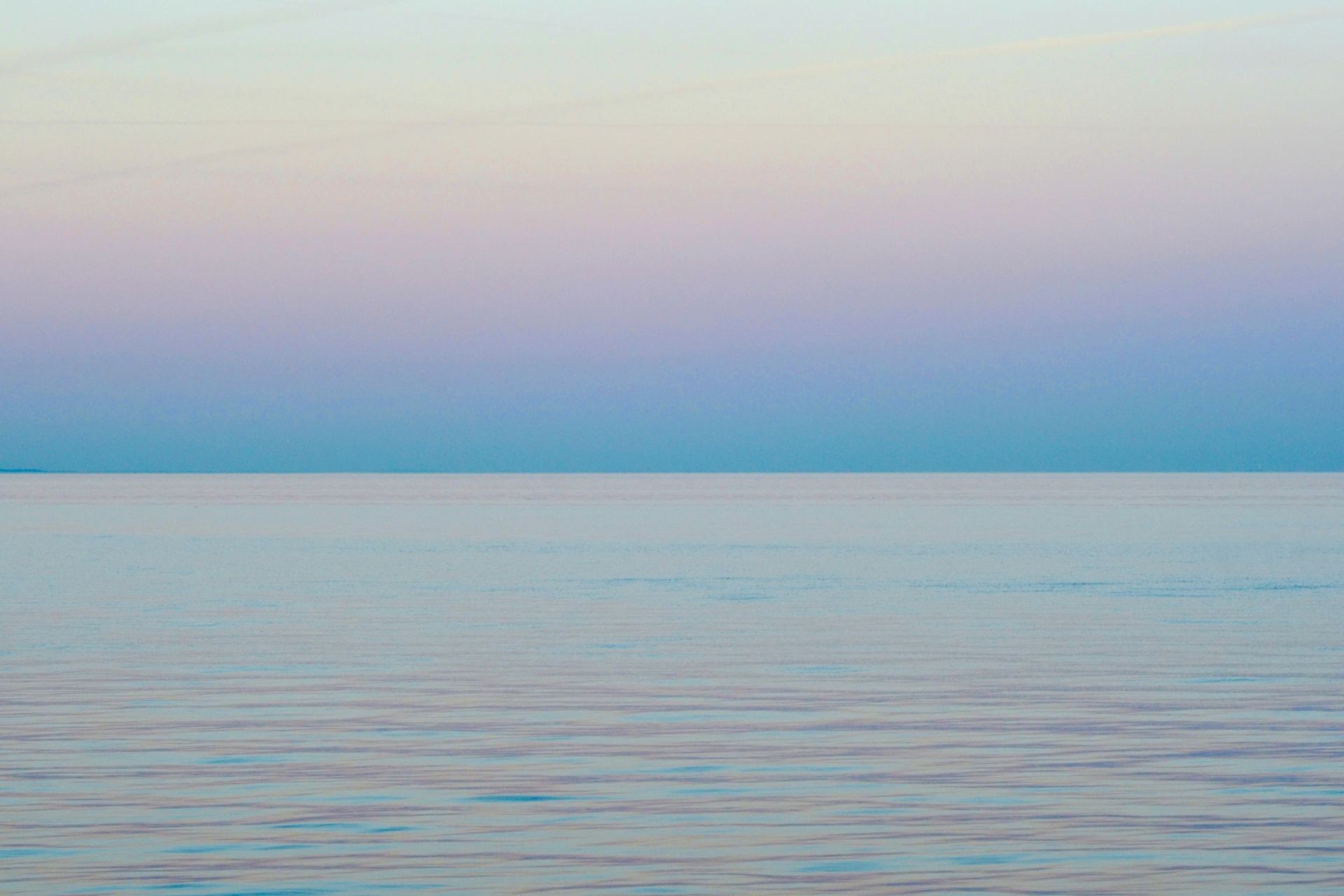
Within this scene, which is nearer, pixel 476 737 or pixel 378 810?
pixel 378 810

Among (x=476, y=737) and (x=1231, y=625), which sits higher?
(x=1231, y=625)

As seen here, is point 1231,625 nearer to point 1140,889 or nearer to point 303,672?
point 303,672

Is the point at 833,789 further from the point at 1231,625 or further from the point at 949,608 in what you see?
the point at 949,608

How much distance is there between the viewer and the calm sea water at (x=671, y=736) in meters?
13.6

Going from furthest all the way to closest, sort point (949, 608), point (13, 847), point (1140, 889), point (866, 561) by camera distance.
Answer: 1. point (866, 561)
2. point (949, 608)
3. point (13, 847)
4. point (1140, 889)

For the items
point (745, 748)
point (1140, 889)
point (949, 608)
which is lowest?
point (1140, 889)

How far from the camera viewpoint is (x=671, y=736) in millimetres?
20000

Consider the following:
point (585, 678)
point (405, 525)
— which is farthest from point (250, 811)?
point (405, 525)

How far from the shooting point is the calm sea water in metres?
13.6

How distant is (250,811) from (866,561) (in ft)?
154

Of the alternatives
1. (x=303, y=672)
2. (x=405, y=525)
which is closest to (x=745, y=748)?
(x=303, y=672)

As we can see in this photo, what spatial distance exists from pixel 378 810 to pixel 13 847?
287cm

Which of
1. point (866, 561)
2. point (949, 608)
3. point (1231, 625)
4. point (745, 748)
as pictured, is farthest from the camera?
point (866, 561)

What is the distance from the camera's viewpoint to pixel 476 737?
1988 centimetres
